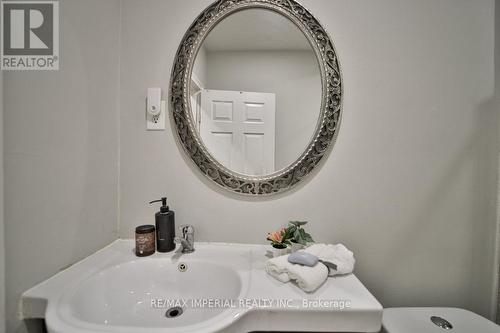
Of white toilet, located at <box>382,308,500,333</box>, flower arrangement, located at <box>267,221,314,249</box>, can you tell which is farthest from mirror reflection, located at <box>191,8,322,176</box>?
white toilet, located at <box>382,308,500,333</box>

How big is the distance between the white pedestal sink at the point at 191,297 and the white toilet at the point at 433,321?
0.25m

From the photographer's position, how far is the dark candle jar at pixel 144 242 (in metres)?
0.73

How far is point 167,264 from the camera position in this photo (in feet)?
2.36

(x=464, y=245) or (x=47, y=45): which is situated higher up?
(x=47, y=45)

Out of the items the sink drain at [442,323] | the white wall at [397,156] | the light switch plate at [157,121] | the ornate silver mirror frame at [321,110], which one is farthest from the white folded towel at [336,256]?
the light switch plate at [157,121]

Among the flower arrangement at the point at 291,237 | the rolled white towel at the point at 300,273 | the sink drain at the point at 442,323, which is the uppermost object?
the flower arrangement at the point at 291,237

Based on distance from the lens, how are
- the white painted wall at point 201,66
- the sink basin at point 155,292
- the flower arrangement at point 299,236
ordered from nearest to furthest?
the sink basin at point 155,292 < the flower arrangement at point 299,236 < the white painted wall at point 201,66

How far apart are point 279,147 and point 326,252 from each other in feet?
1.34

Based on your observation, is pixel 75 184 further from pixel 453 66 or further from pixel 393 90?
pixel 453 66

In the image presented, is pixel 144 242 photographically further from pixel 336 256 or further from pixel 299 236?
pixel 336 256

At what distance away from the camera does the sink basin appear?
592mm

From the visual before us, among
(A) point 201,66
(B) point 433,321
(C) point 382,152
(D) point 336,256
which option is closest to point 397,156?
(C) point 382,152

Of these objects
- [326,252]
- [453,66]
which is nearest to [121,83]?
[326,252]

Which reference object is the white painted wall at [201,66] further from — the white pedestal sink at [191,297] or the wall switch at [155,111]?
the white pedestal sink at [191,297]
